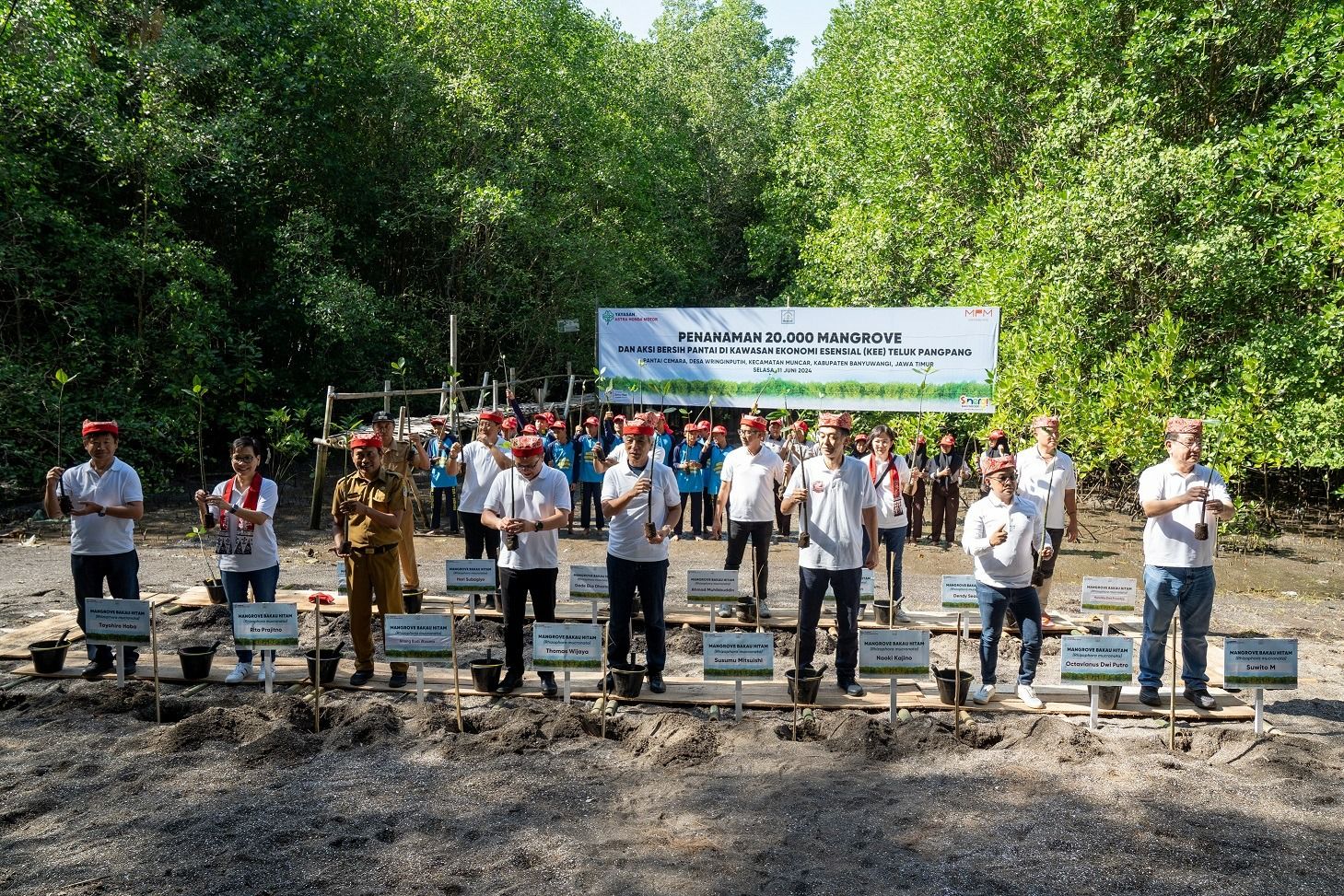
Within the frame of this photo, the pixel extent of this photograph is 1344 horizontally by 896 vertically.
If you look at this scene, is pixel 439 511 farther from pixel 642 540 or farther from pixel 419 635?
pixel 642 540

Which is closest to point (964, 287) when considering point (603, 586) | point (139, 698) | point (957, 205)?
point (957, 205)

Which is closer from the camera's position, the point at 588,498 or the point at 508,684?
the point at 508,684

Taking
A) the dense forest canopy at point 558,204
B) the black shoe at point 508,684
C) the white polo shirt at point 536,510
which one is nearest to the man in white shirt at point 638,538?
the white polo shirt at point 536,510

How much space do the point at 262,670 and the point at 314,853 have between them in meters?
2.66

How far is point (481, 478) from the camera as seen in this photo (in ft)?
29.0

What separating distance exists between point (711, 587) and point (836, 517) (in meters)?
1.97

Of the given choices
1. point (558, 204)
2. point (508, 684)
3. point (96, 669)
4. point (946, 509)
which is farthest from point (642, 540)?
point (558, 204)

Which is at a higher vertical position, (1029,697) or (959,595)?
(959,595)

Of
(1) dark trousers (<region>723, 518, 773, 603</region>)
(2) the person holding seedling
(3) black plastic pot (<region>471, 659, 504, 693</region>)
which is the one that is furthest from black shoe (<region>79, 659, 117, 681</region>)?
(1) dark trousers (<region>723, 518, 773, 603</region>)

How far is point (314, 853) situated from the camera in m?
4.58

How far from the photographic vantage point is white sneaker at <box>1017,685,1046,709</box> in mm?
6484

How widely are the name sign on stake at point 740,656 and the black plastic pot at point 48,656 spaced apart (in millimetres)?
4767

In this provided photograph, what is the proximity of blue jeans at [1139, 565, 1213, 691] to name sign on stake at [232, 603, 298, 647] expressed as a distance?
5.73 m

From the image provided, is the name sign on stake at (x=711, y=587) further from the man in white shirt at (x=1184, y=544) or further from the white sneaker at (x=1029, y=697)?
the man in white shirt at (x=1184, y=544)
